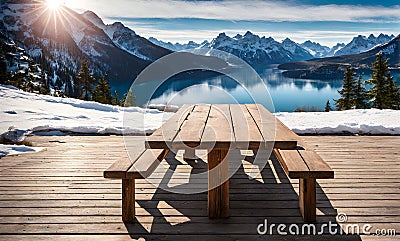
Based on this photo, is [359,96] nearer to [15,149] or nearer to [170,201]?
[15,149]

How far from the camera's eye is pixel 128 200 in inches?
99.7

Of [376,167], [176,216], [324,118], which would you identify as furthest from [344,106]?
[176,216]

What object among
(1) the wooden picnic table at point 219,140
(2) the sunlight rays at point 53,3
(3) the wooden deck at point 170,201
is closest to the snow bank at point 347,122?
(3) the wooden deck at point 170,201

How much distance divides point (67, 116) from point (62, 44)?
114554 millimetres

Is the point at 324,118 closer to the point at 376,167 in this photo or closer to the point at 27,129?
the point at 376,167

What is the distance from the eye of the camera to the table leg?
2559 millimetres

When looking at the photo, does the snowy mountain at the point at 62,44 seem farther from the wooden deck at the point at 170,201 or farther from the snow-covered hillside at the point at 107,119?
the wooden deck at the point at 170,201

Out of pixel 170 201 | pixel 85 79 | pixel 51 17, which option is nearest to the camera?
pixel 170 201

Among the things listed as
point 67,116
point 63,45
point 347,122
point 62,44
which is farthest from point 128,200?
point 62,44

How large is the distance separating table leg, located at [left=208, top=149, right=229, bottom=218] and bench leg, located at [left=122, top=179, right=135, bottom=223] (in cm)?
55

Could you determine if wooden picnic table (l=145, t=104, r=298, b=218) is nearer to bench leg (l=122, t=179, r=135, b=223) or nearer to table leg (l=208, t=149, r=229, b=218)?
table leg (l=208, t=149, r=229, b=218)

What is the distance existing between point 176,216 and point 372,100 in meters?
27.4

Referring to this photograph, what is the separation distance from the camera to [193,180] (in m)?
3.45

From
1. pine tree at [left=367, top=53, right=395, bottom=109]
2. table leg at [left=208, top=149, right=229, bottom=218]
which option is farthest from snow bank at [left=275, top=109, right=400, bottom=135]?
pine tree at [left=367, top=53, right=395, bottom=109]
